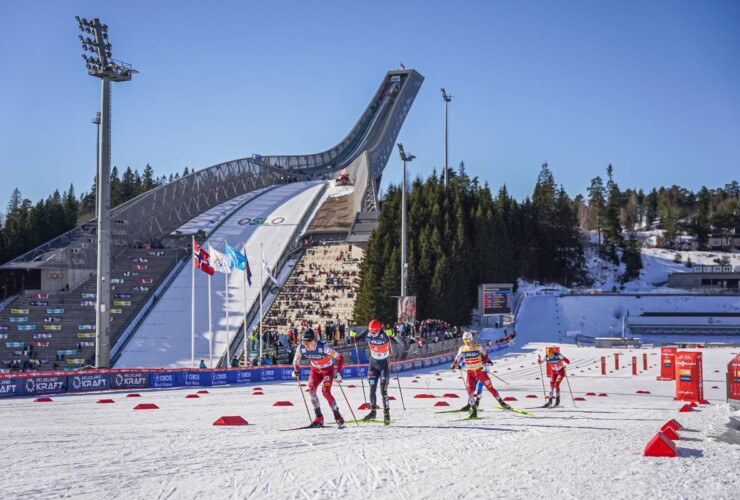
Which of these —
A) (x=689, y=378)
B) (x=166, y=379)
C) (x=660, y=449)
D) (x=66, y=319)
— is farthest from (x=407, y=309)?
(x=660, y=449)

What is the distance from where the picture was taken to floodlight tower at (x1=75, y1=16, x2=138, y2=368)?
943 inches

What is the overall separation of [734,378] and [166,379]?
633 inches

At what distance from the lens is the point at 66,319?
44500mm

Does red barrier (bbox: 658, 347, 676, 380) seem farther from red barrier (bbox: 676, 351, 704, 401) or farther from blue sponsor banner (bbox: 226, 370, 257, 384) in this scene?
blue sponsor banner (bbox: 226, 370, 257, 384)

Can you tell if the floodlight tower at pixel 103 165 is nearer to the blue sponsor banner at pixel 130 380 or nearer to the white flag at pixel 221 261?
the blue sponsor banner at pixel 130 380

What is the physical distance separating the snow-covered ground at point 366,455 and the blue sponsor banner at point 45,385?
467cm

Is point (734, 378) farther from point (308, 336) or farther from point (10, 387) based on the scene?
point (10, 387)

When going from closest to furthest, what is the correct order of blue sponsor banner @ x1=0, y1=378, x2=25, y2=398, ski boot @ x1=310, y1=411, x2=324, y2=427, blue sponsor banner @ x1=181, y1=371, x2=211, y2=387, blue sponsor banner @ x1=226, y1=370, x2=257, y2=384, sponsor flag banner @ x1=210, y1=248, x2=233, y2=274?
ski boot @ x1=310, y1=411, x2=324, y2=427, blue sponsor banner @ x1=0, y1=378, x2=25, y2=398, blue sponsor banner @ x1=181, y1=371, x2=211, y2=387, blue sponsor banner @ x1=226, y1=370, x2=257, y2=384, sponsor flag banner @ x1=210, y1=248, x2=233, y2=274

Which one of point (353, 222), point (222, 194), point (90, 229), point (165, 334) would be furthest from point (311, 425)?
point (222, 194)

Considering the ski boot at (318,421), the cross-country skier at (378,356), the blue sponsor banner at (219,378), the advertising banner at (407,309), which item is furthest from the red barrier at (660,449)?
the advertising banner at (407,309)

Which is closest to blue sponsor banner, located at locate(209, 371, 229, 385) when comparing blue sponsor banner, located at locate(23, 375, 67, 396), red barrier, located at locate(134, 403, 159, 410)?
blue sponsor banner, located at locate(23, 375, 67, 396)

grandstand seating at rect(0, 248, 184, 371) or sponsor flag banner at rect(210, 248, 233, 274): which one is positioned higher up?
sponsor flag banner at rect(210, 248, 233, 274)

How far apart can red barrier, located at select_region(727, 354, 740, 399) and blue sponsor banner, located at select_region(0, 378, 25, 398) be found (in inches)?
668

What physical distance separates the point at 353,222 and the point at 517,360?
27.4m
